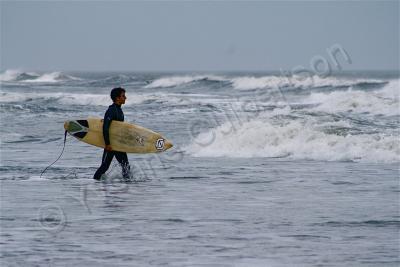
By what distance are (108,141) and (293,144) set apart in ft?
17.9

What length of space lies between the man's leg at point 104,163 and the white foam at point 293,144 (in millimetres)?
4304

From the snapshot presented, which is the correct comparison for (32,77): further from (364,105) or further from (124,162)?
(124,162)

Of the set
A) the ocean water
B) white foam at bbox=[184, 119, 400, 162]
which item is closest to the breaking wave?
the ocean water

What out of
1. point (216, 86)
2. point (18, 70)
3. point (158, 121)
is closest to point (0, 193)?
point (158, 121)

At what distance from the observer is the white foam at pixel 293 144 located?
15.6 meters

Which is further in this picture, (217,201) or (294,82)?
(294,82)

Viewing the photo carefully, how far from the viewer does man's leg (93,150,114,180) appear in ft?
40.0

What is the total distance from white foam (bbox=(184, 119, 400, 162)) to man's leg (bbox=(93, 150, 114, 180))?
14.1 ft

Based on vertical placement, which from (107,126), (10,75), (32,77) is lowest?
(32,77)

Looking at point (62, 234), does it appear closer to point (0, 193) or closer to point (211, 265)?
point (211, 265)

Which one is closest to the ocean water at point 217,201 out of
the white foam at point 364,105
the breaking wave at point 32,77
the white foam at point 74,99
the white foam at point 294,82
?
the white foam at point 364,105

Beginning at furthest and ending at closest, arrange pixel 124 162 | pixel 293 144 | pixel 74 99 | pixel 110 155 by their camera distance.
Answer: pixel 74 99
pixel 293 144
pixel 124 162
pixel 110 155

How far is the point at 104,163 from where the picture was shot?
12266mm

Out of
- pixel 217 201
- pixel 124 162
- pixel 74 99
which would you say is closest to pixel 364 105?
pixel 74 99
